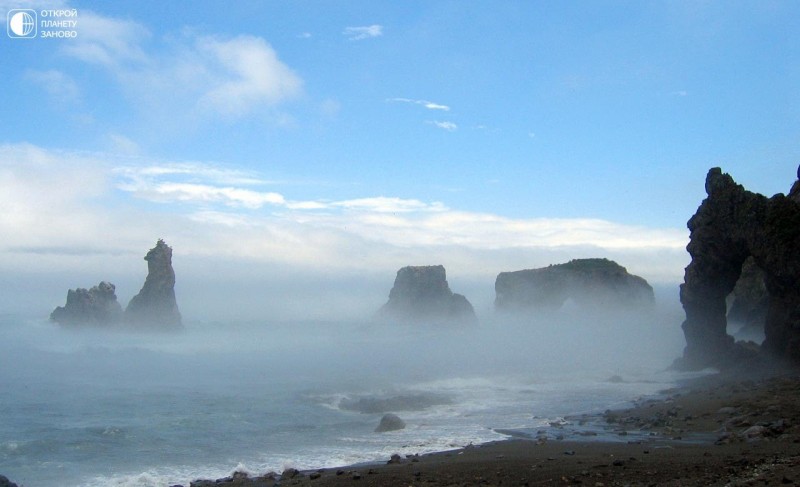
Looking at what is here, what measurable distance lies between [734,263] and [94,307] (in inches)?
2712

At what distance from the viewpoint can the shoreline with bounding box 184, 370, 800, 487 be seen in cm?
1031

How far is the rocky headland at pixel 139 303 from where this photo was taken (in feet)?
238

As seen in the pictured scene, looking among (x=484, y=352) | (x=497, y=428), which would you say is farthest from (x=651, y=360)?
(x=497, y=428)


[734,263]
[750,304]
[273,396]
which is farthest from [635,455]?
[750,304]

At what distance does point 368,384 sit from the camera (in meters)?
36.9

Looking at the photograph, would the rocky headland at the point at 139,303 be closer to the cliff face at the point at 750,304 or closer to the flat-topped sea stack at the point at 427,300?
the flat-topped sea stack at the point at 427,300

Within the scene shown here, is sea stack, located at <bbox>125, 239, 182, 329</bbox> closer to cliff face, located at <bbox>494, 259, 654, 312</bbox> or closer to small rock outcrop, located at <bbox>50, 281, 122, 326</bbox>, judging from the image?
small rock outcrop, located at <bbox>50, 281, 122, 326</bbox>

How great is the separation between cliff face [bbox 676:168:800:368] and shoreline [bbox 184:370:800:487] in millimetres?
5746

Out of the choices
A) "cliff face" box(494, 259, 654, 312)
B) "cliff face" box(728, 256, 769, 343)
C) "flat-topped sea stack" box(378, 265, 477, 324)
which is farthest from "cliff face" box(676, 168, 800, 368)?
"flat-topped sea stack" box(378, 265, 477, 324)

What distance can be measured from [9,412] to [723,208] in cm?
3377

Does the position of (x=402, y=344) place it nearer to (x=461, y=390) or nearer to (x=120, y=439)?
(x=461, y=390)

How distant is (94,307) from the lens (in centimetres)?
7356

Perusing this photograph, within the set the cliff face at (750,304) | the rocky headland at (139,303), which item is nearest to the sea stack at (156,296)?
the rocky headland at (139,303)

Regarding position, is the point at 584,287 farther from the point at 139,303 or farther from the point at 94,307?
the point at 94,307
